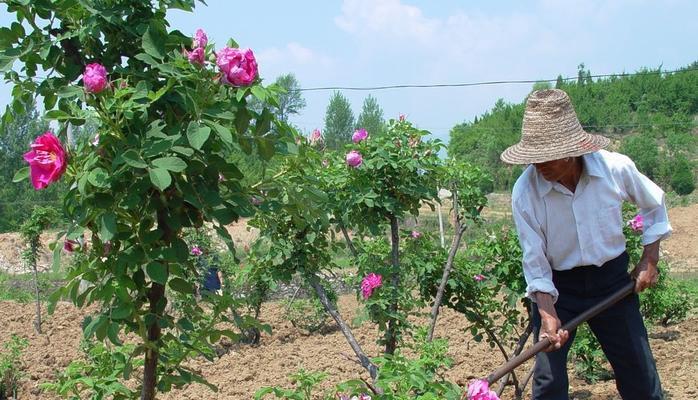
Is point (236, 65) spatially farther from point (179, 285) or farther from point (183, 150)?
point (179, 285)

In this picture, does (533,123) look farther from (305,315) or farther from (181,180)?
(305,315)

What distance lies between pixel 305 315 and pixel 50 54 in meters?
6.84

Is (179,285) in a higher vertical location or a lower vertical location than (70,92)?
lower

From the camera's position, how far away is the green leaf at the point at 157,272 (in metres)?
2.08

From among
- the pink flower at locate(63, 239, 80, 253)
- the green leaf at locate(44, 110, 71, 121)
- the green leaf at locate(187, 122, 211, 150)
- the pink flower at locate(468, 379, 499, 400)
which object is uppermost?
the green leaf at locate(44, 110, 71, 121)

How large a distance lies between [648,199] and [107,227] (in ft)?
6.52

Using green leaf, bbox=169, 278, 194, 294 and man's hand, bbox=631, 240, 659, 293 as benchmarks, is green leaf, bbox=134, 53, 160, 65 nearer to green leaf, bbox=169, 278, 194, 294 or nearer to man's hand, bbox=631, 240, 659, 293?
green leaf, bbox=169, 278, 194, 294

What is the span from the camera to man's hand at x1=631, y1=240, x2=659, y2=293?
2.98 metres

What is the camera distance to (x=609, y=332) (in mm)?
3049

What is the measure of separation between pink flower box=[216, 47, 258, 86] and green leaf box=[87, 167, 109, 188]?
38 cm

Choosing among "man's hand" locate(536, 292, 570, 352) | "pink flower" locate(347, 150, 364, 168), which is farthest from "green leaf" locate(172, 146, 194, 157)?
"pink flower" locate(347, 150, 364, 168)

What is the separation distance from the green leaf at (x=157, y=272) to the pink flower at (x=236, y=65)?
52cm

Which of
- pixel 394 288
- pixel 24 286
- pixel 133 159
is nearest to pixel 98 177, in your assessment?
pixel 133 159

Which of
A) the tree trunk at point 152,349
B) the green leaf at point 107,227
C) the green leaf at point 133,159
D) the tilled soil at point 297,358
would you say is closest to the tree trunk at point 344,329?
the tilled soil at point 297,358
